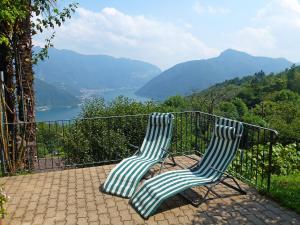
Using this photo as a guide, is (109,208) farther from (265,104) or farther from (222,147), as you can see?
(265,104)

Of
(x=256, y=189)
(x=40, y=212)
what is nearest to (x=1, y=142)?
(x=40, y=212)

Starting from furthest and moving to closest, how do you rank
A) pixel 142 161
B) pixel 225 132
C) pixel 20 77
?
pixel 20 77 < pixel 142 161 < pixel 225 132

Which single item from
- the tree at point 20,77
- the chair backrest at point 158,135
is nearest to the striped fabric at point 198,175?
the chair backrest at point 158,135

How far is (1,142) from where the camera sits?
22.9 ft

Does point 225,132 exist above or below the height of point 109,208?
above

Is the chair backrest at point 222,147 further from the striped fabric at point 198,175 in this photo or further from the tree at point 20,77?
the tree at point 20,77

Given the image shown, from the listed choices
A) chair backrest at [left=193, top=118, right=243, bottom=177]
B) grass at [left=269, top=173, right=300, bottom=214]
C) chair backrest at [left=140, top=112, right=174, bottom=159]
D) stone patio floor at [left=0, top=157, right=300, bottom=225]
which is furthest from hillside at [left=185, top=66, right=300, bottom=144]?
stone patio floor at [left=0, top=157, right=300, bottom=225]

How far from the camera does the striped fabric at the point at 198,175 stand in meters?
5.12

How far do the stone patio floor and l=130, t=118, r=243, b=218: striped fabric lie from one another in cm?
19

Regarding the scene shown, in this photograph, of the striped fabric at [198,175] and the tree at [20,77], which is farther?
the tree at [20,77]

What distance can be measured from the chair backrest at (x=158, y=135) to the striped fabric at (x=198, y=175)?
1.07 m

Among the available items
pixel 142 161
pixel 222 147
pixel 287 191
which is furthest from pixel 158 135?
pixel 287 191

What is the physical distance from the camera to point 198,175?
5707 millimetres

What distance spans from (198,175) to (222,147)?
644 mm
